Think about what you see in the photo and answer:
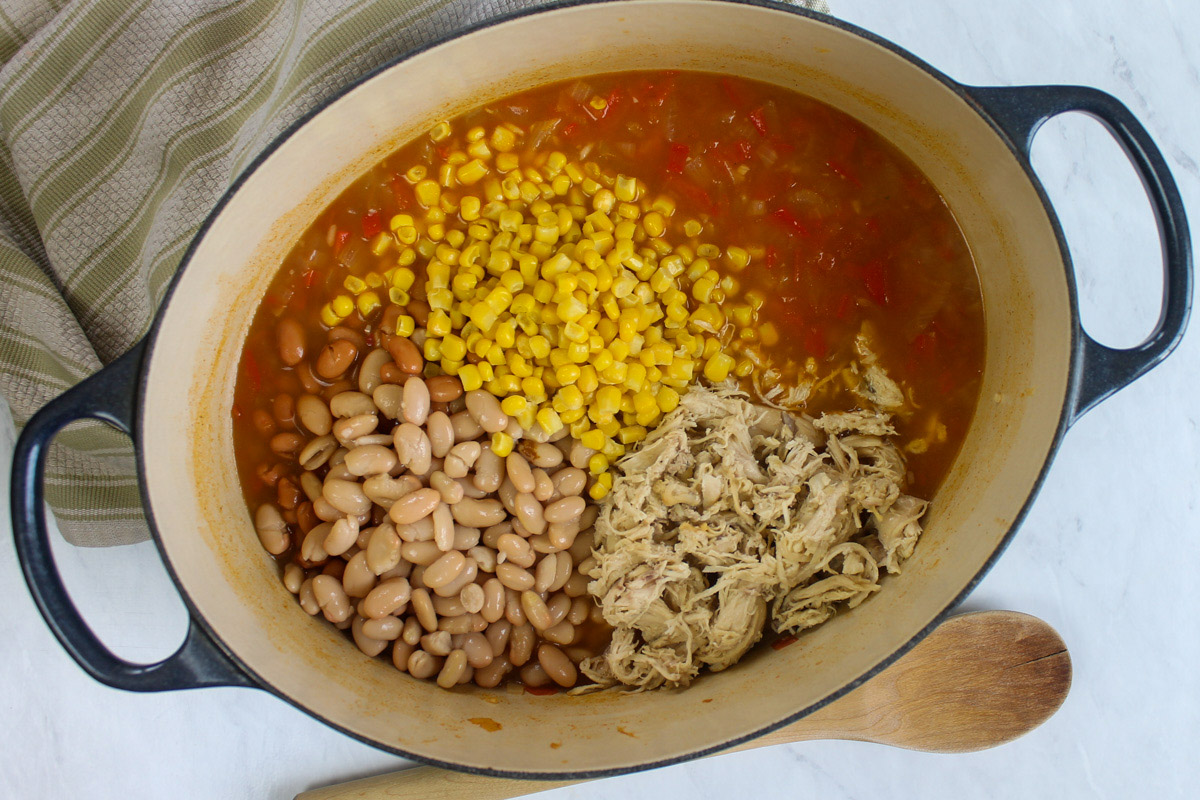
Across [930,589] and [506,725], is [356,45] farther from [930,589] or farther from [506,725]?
[930,589]

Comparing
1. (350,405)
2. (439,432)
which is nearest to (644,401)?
(439,432)

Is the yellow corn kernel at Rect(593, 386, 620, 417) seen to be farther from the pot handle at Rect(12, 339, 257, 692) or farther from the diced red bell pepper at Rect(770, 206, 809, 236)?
the pot handle at Rect(12, 339, 257, 692)

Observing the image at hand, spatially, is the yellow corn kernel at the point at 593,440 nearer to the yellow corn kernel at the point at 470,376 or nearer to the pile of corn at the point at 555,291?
the pile of corn at the point at 555,291

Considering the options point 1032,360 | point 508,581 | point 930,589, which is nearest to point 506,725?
point 508,581

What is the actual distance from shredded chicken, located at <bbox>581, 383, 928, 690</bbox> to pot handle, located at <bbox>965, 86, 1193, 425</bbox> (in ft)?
1.58

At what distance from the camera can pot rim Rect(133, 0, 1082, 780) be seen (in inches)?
69.2

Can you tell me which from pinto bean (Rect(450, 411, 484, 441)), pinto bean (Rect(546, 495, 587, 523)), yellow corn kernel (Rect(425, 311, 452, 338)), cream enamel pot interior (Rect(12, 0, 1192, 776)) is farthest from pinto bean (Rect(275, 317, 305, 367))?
pinto bean (Rect(546, 495, 587, 523))

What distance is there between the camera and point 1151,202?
170cm

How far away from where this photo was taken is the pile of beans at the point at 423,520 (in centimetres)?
203

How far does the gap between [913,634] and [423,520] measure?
119cm

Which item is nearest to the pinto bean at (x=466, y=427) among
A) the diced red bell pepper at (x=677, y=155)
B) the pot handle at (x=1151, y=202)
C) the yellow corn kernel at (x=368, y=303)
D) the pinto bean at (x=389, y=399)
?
the pinto bean at (x=389, y=399)

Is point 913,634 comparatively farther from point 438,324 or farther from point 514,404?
point 438,324

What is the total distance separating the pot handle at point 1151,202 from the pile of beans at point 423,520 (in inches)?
46.4

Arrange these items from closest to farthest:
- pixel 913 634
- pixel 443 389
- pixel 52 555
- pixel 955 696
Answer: pixel 52 555 → pixel 913 634 → pixel 443 389 → pixel 955 696
